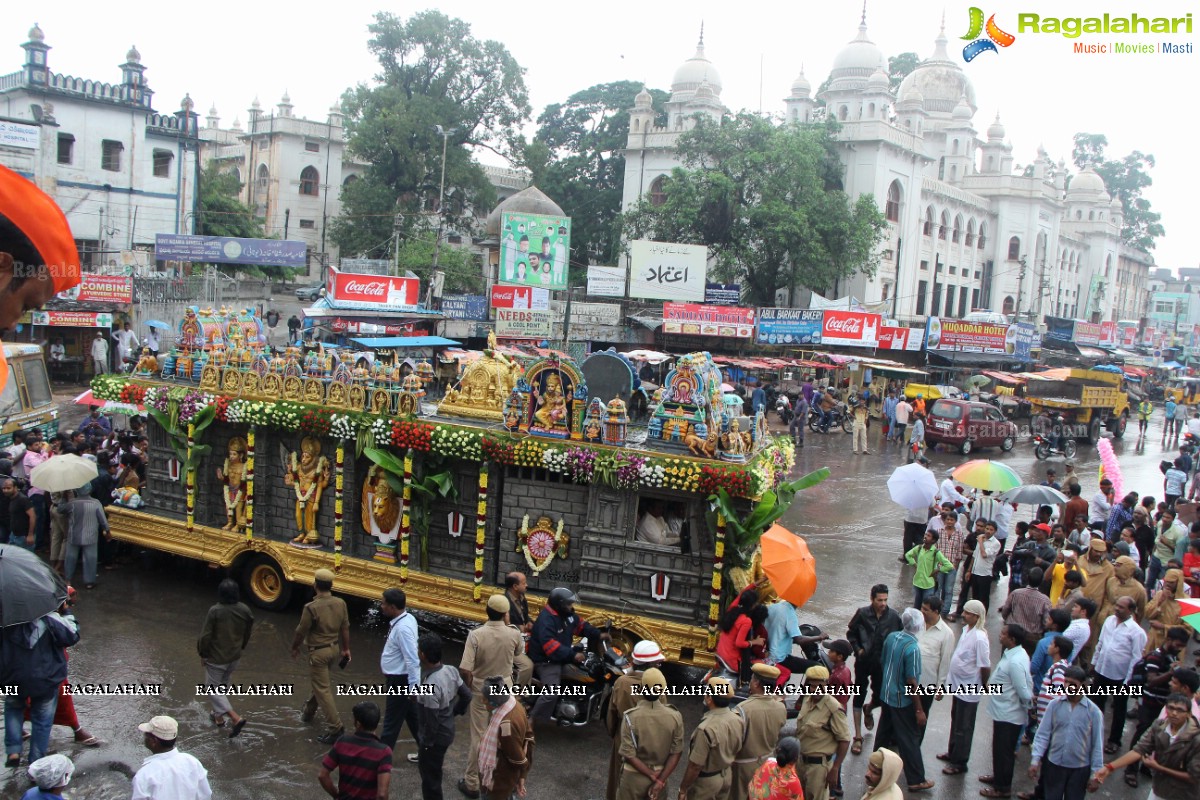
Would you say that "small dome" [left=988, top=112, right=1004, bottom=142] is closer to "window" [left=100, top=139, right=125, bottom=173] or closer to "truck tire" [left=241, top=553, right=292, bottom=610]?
"window" [left=100, top=139, right=125, bottom=173]

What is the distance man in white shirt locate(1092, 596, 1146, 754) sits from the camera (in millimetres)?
8609

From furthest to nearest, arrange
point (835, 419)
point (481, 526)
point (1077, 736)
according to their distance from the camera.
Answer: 1. point (835, 419)
2. point (481, 526)
3. point (1077, 736)

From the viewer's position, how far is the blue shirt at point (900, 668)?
762cm

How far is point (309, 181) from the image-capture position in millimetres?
49719

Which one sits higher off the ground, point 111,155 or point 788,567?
point 111,155

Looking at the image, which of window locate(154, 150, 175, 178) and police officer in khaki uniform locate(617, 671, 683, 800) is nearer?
police officer in khaki uniform locate(617, 671, 683, 800)

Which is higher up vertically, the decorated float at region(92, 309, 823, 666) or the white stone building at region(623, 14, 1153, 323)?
the white stone building at region(623, 14, 1153, 323)

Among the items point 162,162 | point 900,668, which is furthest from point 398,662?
point 162,162

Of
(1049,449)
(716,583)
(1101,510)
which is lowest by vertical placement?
(1049,449)

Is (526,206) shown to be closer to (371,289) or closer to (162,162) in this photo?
(371,289)

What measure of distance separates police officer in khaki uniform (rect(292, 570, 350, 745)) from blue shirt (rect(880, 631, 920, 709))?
452cm

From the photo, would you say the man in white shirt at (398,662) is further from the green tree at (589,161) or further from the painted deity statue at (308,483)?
the green tree at (589,161)

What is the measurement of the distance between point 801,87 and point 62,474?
159ft

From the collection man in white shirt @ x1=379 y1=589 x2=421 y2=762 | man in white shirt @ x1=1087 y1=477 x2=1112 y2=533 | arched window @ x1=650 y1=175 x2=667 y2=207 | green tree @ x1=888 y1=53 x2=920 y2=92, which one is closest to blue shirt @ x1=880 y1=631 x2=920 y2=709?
man in white shirt @ x1=379 y1=589 x2=421 y2=762
